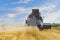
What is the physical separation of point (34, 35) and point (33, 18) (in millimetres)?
9054

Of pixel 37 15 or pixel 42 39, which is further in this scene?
pixel 37 15

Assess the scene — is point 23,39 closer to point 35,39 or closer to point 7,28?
point 35,39

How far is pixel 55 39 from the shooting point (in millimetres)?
15305

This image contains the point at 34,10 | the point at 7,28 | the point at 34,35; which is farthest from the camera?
the point at 34,10

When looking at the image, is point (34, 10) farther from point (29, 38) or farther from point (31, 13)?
point (29, 38)

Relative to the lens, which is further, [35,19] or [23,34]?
[35,19]

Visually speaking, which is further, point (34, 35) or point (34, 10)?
point (34, 10)

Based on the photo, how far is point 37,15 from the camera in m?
25.8

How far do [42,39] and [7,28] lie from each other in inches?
177

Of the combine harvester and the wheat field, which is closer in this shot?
the wheat field

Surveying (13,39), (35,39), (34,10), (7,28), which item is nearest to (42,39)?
(35,39)

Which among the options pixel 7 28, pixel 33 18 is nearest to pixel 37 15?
pixel 33 18

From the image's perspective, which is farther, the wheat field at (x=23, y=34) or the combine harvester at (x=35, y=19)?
the combine harvester at (x=35, y=19)

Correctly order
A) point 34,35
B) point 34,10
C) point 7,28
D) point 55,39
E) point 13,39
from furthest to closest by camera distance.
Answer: point 34,10 < point 7,28 < point 34,35 < point 55,39 < point 13,39
